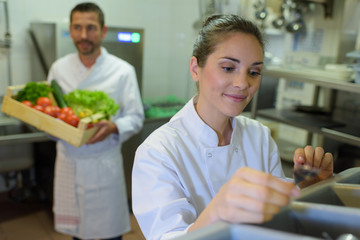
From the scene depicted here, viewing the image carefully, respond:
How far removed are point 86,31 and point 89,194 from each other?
2.73 ft

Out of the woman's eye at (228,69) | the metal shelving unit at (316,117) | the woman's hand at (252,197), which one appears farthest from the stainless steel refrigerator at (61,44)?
the woman's hand at (252,197)

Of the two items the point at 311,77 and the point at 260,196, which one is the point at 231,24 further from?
the point at 311,77

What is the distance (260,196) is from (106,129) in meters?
1.29

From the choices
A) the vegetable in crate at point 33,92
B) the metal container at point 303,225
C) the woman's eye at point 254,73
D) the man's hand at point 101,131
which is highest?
the woman's eye at point 254,73

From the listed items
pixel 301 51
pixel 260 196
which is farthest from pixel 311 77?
pixel 260 196

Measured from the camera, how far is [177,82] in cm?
301

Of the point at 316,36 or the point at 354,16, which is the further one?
the point at 316,36

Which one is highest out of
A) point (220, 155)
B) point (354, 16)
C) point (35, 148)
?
point (354, 16)

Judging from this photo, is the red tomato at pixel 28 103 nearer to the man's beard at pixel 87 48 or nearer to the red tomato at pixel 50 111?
the red tomato at pixel 50 111

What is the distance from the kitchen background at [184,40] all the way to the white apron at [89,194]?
0.78m

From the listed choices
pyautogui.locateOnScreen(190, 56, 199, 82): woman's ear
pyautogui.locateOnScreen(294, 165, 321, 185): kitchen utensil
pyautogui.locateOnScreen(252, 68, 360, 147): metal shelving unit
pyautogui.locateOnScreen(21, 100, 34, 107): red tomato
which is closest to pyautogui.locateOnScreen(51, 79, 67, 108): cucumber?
pyautogui.locateOnScreen(21, 100, 34, 107): red tomato

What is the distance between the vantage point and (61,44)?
86.4 inches

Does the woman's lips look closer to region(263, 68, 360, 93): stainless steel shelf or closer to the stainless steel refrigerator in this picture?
region(263, 68, 360, 93): stainless steel shelf

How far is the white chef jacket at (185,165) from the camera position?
0.70 metres
